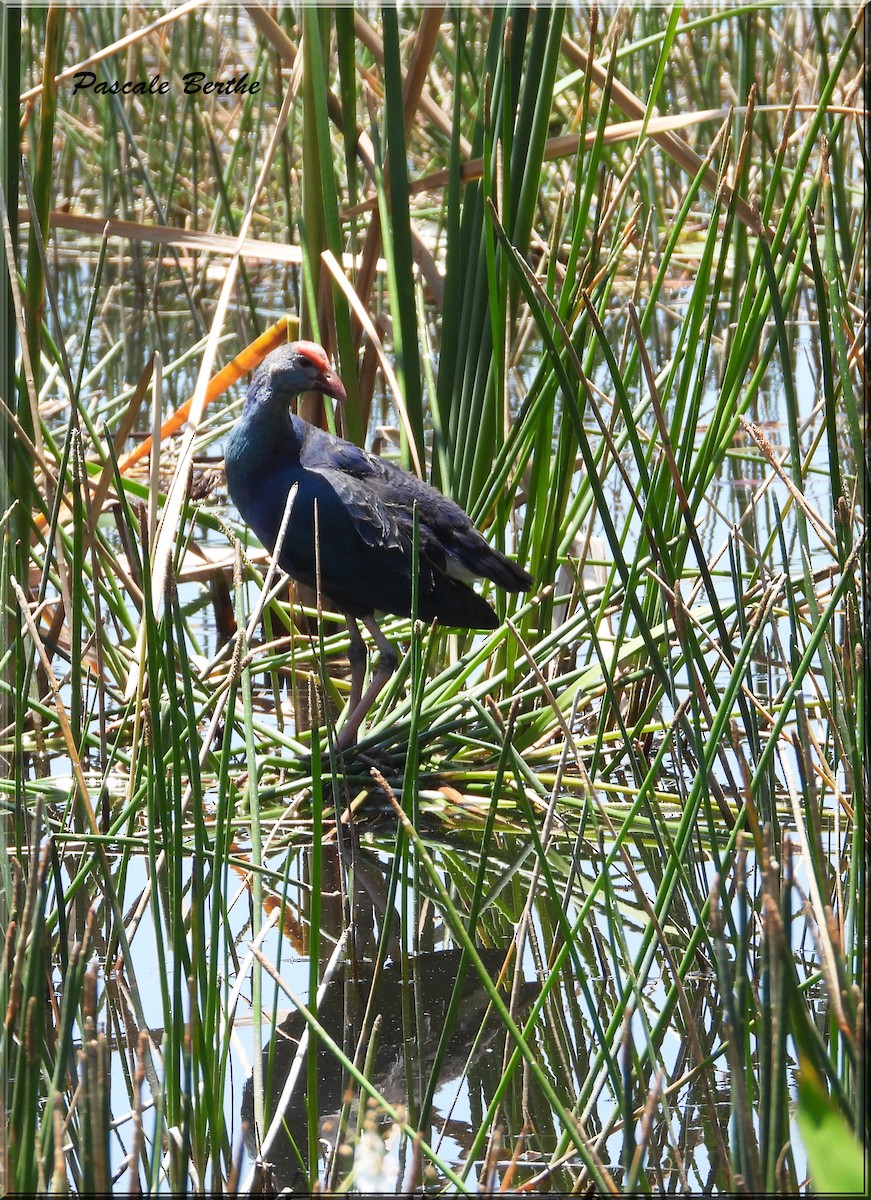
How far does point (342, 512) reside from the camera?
2.34 metres

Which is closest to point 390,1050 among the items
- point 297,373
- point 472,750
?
point 472,750

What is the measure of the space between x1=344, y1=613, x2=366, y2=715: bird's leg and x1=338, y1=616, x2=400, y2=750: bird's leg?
0.01m

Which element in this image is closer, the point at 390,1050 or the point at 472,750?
the point at 390,1050

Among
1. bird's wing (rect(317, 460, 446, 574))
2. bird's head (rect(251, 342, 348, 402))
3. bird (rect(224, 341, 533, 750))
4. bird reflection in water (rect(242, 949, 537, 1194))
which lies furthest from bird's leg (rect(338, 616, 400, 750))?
bird reflection in water (rect(242, 949, 537, 1194))

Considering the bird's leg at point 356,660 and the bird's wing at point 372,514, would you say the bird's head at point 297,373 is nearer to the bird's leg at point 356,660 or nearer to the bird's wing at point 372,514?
the bird's wing at point 372,514

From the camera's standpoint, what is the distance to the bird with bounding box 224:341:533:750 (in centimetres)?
226

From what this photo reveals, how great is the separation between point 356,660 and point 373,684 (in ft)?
0.26

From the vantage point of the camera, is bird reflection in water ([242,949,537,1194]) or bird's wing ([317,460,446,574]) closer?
bird reflection in water ([242,949,537,1194])

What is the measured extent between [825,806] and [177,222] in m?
3.73

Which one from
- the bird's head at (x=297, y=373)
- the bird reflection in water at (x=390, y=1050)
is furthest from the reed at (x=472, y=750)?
the bird's head at (x=297, y=373)

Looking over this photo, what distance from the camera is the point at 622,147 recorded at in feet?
14.1

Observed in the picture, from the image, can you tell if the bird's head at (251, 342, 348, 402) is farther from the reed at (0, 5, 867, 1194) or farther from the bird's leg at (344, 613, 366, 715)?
the bird's leg at (344, 613, 366, 715)

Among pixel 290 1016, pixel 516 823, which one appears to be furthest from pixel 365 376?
pixel 290 1016

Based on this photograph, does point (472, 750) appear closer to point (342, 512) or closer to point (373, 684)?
point (373, 684)
